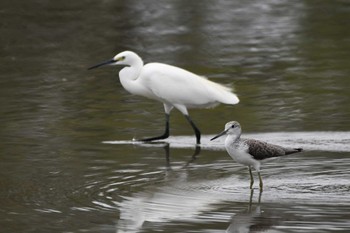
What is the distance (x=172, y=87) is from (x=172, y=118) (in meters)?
1.54

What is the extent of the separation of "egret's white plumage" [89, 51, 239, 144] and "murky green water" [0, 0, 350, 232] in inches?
17.1

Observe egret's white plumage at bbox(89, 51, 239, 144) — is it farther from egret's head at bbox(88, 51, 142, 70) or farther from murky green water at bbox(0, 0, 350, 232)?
murky green water at bbox(0, 0, 350, 232)

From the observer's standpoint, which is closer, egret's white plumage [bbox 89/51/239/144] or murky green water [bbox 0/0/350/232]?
murky green water [bbox 0/0/350/232]

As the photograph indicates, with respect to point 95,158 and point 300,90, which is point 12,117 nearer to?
point 95,158

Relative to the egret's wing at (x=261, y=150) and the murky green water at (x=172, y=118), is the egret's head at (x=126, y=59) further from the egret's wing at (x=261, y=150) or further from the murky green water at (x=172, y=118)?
the egret's wing at (x=261, y=150)

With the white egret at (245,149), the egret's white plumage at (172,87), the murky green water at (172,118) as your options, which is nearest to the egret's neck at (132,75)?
the egret's white plumage at (172,87)

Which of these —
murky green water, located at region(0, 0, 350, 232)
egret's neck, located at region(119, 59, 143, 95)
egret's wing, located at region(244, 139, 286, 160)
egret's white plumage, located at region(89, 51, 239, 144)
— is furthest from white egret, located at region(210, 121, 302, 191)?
egret's neck, located at region(119, 59, 143, 95)

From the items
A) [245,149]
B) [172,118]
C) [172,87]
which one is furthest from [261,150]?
[172,118]

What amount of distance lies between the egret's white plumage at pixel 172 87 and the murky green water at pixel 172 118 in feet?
1.42

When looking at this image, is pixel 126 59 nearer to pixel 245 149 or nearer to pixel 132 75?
pixel 132 75

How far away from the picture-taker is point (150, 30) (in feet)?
79.2

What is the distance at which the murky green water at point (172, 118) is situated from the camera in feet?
34.2

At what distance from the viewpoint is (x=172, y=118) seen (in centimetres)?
1641

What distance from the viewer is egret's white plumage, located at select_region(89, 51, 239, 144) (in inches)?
587
